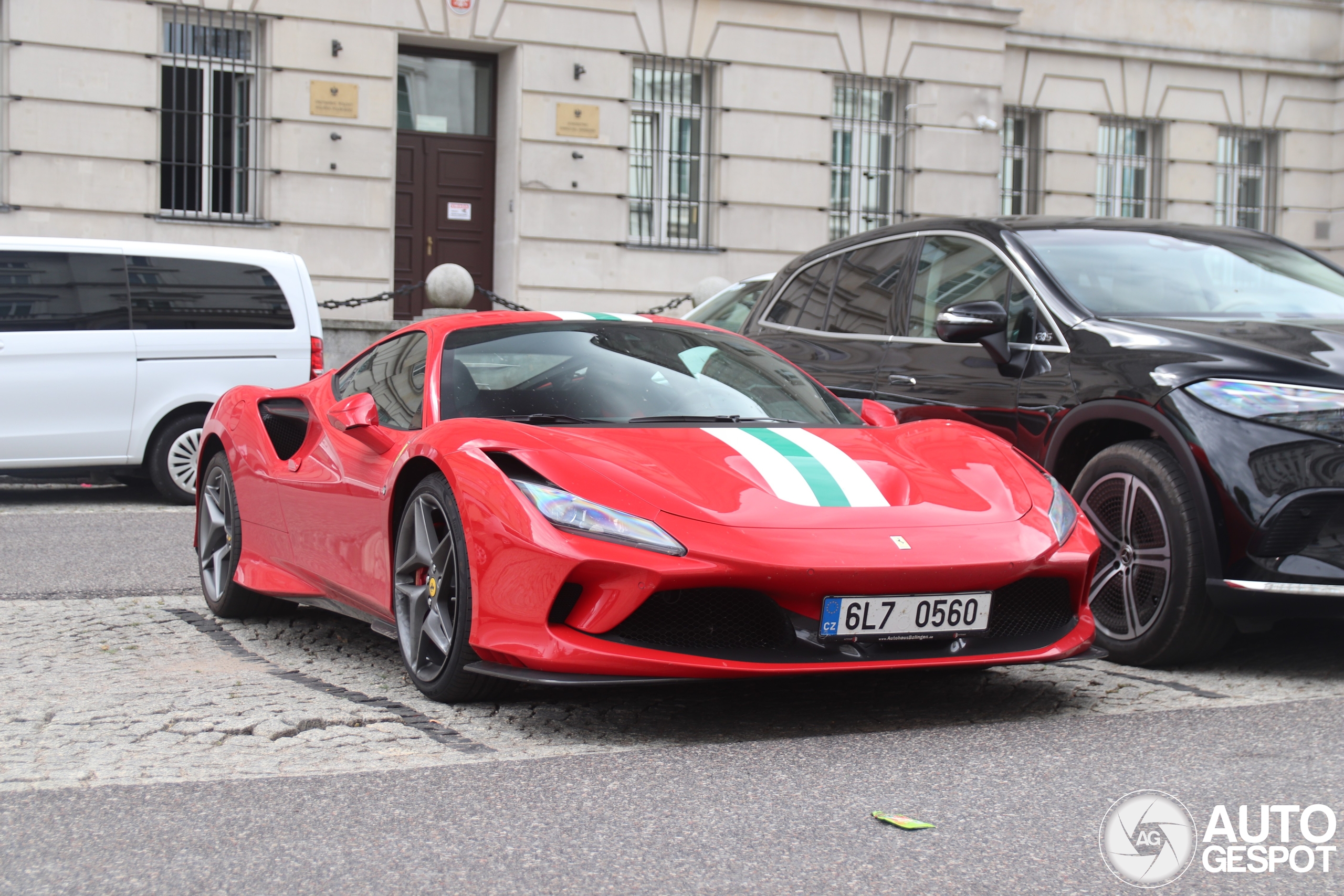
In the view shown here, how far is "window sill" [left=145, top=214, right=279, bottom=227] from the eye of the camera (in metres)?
17.9

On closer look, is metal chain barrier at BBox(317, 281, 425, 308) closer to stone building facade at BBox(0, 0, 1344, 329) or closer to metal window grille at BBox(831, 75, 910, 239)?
stone building facade at BBox(0, 0, 1344, 329)

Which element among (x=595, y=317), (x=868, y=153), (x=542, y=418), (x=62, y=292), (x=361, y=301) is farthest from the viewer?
(x=868, y=153)

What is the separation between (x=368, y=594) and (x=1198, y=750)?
2.48 m

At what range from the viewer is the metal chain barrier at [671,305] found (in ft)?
63.9

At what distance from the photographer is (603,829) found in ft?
10.3

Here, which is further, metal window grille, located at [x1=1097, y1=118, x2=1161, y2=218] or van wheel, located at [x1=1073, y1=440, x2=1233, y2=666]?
metal window grille, located at [x1=1097, y1=118, x2=1161, y2=218]

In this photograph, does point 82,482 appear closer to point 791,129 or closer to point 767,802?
point 767,802

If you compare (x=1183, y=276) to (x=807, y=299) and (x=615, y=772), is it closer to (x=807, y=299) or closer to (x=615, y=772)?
(x=807, y=299)

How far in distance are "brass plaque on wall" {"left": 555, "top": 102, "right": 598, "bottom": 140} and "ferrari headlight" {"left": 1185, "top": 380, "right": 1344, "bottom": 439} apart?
15.7 meters

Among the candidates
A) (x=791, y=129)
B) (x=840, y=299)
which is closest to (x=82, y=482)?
(x=840, y=299)

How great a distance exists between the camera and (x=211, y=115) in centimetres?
1828

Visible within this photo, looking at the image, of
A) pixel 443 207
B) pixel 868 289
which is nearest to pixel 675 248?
pixel 443 207

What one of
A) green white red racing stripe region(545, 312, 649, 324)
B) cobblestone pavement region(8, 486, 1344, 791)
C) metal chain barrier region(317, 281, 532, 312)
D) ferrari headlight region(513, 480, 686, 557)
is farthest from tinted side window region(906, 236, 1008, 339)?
metal chain barrier region(317, 281, 532, 312)

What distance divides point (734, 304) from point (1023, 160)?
1328 centimetres
